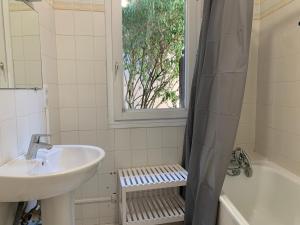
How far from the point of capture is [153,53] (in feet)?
6.63

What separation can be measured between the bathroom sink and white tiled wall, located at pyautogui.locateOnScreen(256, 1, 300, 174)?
1357 mm

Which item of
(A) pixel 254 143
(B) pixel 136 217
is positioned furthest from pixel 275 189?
(B) pixel 136 217

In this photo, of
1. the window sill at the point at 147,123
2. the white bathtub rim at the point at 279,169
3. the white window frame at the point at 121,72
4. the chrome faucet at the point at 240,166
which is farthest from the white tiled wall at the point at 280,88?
the window sill at the point at 147,123

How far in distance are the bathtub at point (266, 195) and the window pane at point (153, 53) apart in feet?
2.68

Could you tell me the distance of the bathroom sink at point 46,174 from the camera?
89cm

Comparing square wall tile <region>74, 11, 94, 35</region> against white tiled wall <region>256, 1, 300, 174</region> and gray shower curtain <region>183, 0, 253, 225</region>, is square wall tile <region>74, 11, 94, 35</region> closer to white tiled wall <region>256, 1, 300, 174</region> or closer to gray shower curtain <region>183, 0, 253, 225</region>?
gray shower curtain <region>183, 0, 253, 225</region>

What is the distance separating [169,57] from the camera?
81.0 inches

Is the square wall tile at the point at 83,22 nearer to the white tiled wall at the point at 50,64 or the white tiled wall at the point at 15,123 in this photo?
the white tiled wall at the point at 50,64

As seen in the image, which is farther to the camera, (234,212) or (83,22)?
(83,22)

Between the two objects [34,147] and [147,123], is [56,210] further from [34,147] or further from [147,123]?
[147,123]

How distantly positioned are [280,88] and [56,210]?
5.71 ft

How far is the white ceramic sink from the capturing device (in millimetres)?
901

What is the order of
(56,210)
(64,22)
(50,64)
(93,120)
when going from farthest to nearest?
(93,120) < (64,22) < (50,64) < (56,210)

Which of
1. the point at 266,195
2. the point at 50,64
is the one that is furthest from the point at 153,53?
the point at 266,195
